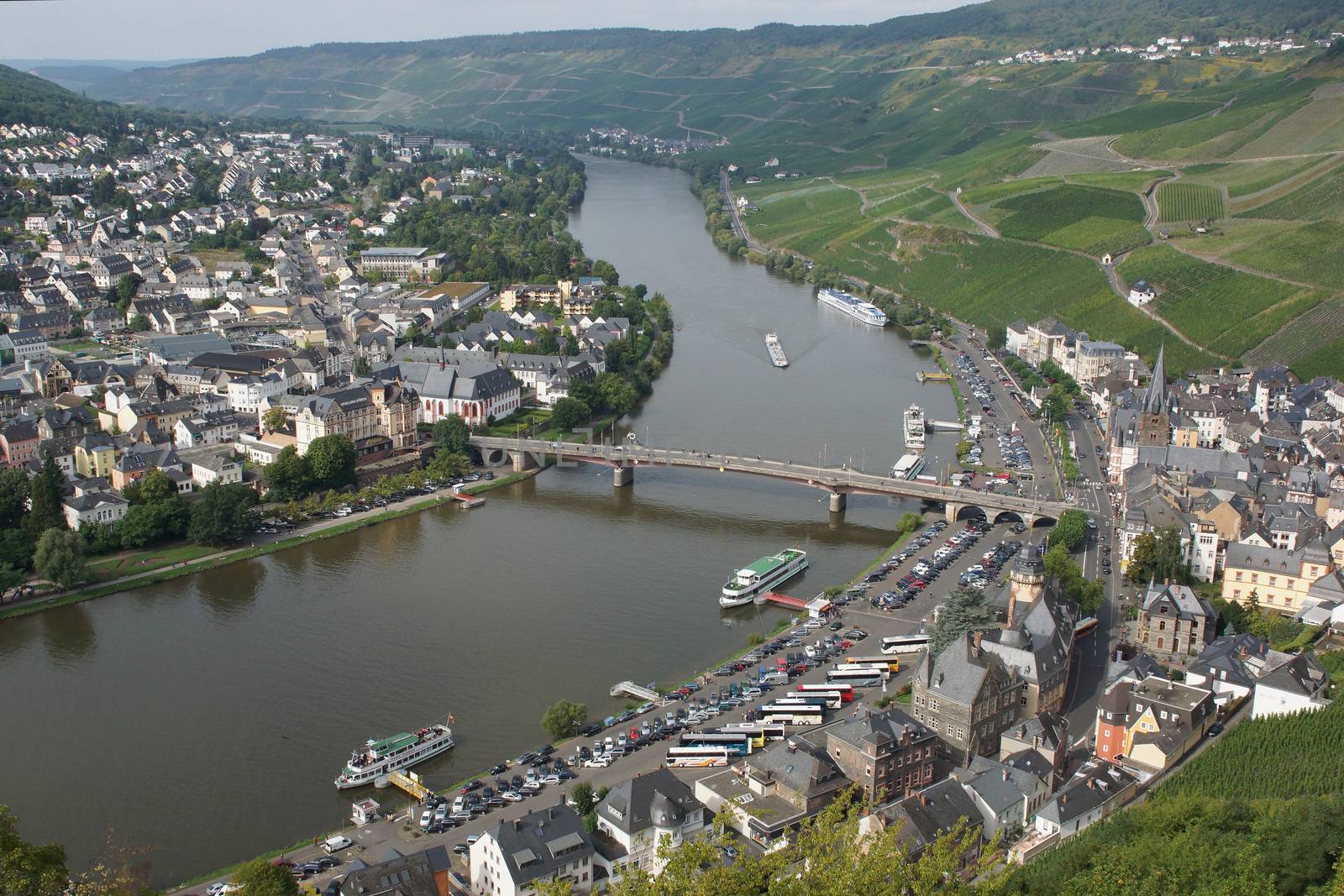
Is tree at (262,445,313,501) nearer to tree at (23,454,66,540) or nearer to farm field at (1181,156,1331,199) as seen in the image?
tree at (23,454,66,540)

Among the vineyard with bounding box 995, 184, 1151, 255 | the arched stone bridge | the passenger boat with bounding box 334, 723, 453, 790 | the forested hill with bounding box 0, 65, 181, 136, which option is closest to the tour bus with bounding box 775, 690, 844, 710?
the passenger boat with bounding box 334, 723, 453, 790

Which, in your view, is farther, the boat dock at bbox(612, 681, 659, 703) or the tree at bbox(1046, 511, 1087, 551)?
the tree at bbox(1046, 511, 1087, 551)

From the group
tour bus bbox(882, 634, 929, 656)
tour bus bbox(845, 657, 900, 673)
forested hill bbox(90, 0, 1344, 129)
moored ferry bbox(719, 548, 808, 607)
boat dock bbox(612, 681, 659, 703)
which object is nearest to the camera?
boat dock bbox(612, 681, 659, 703)

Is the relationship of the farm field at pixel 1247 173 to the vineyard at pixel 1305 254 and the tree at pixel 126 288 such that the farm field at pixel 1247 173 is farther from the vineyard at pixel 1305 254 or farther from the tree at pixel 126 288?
the tree at pixel 126 288

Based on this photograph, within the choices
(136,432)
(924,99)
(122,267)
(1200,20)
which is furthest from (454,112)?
(136,432)

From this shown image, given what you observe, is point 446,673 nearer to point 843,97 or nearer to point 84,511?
point 84,511

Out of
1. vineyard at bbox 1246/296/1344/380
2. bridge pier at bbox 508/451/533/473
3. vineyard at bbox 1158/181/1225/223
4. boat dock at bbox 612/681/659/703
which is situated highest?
vineyard at bbox 1158/181/1225/223
